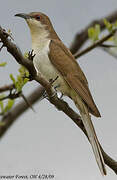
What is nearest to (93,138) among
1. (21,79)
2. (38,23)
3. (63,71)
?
(63,71)

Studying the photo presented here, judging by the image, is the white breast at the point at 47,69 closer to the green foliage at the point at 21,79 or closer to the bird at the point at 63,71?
the bird at the point at 63,71

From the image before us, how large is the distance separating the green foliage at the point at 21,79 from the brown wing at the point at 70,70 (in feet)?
5.48

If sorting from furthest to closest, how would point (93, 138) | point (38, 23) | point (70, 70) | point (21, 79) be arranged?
point (38, 23)
point (70, 70)
point (93, 138)
point (21, 79)

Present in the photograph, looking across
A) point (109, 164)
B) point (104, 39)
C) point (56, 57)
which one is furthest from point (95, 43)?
point (56, 57)

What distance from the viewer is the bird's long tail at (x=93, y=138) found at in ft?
9.73

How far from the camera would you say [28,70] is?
6.43ft

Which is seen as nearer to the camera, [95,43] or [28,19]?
[95,43]

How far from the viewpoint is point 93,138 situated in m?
3.22

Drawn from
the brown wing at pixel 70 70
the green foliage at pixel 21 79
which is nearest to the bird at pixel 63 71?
the brown wing at pixel 70 70

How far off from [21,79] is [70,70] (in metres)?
2.06

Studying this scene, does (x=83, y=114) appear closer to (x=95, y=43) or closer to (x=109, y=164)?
(x=109, y=164)

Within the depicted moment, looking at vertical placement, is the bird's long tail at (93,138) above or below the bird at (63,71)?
below

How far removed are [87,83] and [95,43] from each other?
162 centimetres

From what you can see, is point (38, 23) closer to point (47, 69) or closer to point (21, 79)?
point (47, 69)
